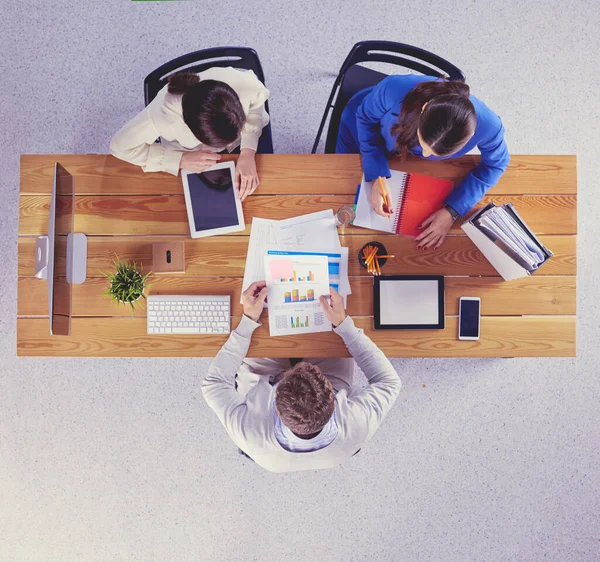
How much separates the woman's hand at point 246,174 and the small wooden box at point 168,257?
285 mm

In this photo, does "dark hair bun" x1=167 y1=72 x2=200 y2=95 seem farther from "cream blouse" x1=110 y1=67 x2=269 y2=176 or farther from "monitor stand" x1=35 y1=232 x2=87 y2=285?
"monitor stand" x1=35 y1=232 x2=87 y2=285

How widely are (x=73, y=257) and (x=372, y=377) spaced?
3.67 ft

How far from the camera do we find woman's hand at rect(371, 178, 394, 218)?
1581 mm

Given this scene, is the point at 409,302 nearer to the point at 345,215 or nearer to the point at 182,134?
the point at 345,215

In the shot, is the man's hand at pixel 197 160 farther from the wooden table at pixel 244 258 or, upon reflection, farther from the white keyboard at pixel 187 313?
the white keyboard at pixel 187 313

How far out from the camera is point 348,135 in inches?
74.0

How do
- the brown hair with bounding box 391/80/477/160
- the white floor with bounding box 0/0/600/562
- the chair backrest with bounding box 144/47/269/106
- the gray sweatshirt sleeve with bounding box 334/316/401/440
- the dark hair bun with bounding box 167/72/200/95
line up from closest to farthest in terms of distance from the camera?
the brown hair with bounding box 391/80/477/160 → the dark hair bun with bounding box 167/72/200/95 → the gray sweatshirt sleeve with bounding box 334/316/401/440 → the chair backrest with bounding box 144/47/269/106 → the white floor with bounding box 0/0/600/562

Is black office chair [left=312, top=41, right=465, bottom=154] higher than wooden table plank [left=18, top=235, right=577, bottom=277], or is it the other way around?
black office chair [left=312, top=41, right=465, bottom=154]

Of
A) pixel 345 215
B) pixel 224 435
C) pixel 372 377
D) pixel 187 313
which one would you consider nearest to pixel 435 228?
pixel 345 215

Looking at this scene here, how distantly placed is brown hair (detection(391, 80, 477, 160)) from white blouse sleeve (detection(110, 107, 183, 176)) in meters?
0.79

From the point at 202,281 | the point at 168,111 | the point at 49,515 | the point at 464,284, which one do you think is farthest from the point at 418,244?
the point at 49,515

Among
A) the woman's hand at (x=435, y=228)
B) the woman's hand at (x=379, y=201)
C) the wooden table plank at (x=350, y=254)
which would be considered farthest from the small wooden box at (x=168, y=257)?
the woman's hand at (x=435, y=228)

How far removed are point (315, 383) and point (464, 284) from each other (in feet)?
2.18

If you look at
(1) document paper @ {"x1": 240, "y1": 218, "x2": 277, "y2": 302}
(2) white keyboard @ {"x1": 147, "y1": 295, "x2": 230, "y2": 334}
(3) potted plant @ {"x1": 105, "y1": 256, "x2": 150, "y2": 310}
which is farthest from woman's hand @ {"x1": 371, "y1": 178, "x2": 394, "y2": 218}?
(3) potted plant @ {"x1": 105, "y1": 256, "x2": 150, "y2": 310}
